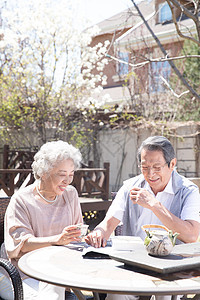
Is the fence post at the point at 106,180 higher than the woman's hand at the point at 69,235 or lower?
lower

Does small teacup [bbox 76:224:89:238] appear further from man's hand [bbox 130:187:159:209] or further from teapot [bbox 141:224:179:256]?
teapot [bbox 141:224:179:256]

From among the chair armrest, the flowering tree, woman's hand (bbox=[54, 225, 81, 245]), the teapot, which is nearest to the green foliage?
the flowering tree

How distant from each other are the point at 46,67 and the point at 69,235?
776 centimetres

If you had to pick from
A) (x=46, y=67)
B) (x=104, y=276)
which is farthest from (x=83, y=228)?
(x=46, y=67)

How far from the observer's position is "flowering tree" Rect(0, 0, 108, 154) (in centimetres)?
945

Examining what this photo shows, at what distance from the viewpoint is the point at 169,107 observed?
1137cm

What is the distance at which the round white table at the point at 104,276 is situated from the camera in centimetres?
155

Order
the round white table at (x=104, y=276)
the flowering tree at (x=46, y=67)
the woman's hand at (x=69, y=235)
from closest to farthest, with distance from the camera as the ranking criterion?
1. the round white table at (x=104, y=276)
2. the woman's hand at (x=69, y=235)
3. the flowering tree at (x=46, y=67)

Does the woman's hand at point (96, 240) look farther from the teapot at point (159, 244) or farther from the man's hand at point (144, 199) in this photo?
the teapot at point (159, 244)

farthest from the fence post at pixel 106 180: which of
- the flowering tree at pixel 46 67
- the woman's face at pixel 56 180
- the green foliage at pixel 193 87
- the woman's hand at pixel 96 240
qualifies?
the woman's hand at pixel 96 240

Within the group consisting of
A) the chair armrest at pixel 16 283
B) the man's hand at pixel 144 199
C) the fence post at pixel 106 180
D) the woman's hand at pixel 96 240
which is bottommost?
the fence post at pixel 106 180

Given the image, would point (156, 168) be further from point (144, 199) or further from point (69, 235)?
point (69, 235)

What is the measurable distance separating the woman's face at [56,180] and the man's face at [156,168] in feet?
1.73

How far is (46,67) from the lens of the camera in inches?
378
